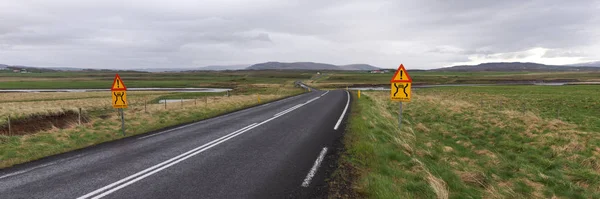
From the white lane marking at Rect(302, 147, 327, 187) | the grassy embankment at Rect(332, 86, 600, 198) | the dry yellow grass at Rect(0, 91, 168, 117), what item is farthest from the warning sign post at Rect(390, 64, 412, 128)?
the dry yellow grass at Rect(0, 91, 168, 117)

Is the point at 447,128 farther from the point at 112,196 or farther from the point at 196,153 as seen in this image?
the point at 112,196

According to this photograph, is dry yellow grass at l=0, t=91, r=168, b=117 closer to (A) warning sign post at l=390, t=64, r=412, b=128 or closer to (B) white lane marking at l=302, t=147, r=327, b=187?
(B) white lane marking at l=302, t=147, r=327, b=187

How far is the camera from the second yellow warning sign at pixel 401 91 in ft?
36.3

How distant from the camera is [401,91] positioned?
1120 centimetres

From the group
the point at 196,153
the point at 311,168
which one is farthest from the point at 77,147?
the point at 311,168

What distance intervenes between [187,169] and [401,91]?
7.69m

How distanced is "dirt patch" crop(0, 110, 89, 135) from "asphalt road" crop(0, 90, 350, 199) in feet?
30.9

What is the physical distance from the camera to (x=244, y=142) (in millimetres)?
10031

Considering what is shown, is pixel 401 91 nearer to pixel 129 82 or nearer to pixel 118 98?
pixel 118 98

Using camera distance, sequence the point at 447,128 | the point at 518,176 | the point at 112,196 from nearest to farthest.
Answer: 1. the point at 112,196
2. the point at 518,176
3. the point at 447,128

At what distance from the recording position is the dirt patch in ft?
52.2

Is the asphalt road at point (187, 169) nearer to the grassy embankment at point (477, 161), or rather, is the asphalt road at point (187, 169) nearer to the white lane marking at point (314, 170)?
the white lane marking at point (314, 170)

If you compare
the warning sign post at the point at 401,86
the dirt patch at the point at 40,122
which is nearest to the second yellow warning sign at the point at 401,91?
the warning sign post at the point at 401,86

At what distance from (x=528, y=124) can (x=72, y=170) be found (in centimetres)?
1794
